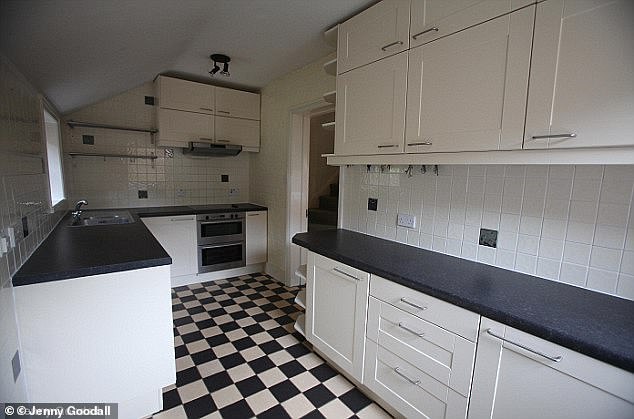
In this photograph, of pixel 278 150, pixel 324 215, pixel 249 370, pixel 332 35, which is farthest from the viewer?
pixel 324 215

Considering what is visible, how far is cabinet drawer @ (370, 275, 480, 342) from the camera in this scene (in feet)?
3.93

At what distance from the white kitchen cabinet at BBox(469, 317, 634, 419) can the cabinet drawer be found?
0.18 ft

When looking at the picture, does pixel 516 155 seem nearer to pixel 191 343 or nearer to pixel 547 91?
pixel 547 91

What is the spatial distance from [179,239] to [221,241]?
0.46 meters

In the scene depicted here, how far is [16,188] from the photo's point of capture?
1.28 meters

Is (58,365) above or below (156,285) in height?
below

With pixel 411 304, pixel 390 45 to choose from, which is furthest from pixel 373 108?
pixel 411 304

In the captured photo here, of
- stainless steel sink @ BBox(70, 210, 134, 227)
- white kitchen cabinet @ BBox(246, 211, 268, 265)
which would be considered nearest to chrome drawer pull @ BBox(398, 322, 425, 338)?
stainless steel sink @ BBox(70, 210, 134, 227)

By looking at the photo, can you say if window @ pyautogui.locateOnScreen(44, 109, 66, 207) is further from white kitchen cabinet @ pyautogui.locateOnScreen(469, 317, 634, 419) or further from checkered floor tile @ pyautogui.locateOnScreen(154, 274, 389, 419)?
white kitchen cabinet @ pyautogui.locateOnScreen(469, 317, 634, 419)

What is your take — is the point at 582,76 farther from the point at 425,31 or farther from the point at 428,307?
the point at 428,307

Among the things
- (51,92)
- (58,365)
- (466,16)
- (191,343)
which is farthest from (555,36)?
(51,92)

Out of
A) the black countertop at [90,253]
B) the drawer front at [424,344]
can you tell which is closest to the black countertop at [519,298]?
the drawer front at [424,344]

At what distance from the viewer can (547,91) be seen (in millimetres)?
1127

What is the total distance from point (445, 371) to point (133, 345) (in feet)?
4.98
